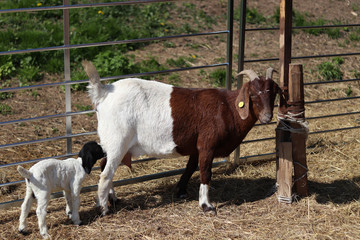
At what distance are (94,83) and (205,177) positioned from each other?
1419 mm

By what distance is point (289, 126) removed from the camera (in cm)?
524

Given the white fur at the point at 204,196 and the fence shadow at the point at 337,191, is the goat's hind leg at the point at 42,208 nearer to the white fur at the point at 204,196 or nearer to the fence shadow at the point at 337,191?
the white fur at the point at 204,196

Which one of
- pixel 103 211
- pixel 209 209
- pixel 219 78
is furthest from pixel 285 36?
pixel 219 78

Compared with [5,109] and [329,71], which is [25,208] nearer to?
[5,109]

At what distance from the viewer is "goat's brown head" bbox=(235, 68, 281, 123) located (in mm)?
4828

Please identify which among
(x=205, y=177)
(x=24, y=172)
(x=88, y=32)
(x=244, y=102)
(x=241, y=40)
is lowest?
(x=205, y=177)

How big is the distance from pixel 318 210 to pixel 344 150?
1.84 m

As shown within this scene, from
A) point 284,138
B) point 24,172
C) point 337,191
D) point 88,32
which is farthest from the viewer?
point 88,32

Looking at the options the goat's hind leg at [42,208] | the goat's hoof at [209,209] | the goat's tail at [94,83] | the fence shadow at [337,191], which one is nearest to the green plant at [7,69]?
the goat's tail at [94,83]

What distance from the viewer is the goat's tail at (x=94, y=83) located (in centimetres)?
489

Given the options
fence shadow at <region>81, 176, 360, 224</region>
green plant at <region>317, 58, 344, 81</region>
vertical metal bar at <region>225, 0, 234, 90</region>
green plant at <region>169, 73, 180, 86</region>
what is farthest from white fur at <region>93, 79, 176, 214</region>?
green plant at <region>317, 58, 344, 81</region>

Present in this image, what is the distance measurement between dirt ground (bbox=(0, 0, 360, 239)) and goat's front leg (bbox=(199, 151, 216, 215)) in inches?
3.8

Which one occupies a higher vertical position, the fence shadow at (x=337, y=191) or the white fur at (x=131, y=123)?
the white fur at (x=131, y=123)

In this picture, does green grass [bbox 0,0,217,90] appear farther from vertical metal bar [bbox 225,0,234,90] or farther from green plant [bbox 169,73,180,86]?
vertical metal bar [bbox 225,0,234,90]
